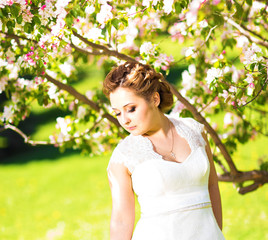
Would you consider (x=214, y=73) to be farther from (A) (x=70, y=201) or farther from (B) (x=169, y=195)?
(A) (x=70, y=201)

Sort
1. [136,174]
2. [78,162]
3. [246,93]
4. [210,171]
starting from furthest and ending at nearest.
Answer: [78,162], [246,93], [210,171], [136,174]

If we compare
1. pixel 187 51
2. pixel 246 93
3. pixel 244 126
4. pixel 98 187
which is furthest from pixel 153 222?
pixel 98 187

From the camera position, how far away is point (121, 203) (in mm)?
2184

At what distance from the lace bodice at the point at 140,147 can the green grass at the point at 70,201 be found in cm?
304

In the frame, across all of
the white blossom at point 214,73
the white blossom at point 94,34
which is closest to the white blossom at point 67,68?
the white blossom at point 94,34

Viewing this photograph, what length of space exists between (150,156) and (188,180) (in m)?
0.20

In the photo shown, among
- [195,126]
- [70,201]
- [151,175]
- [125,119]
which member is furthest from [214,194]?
[70,201]

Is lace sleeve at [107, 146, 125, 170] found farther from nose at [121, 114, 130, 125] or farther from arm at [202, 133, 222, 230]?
arm at [202, 133, 222, 230]

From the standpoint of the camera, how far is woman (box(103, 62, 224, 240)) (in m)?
2.15

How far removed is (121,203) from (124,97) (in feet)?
1.57

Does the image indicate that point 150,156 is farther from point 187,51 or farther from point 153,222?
point 187,51

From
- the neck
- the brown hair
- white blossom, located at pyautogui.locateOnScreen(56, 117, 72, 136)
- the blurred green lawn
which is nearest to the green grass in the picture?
the blurred green lawn

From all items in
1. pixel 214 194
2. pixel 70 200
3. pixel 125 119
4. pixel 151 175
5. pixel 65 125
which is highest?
pixel 125 119

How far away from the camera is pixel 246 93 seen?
9.66 feet
